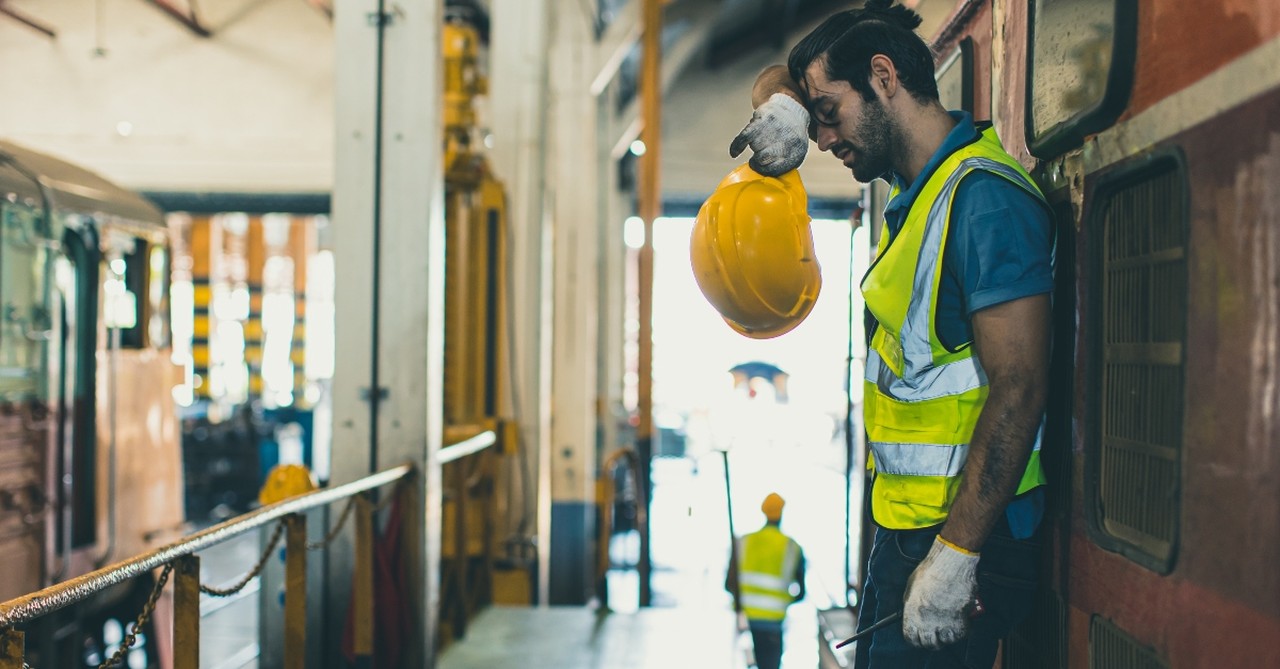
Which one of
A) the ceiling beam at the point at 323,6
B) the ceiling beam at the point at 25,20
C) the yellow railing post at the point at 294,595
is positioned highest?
the ceiling beam at the point at 323,6

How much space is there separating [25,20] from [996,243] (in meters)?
14.7

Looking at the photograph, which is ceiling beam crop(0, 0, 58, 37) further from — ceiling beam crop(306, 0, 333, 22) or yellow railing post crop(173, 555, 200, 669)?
yellow railing post crop(173, 555, 200, 669)

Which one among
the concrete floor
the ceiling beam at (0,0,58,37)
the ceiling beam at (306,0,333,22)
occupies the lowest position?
the concrete floor

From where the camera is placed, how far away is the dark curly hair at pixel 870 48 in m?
2.04

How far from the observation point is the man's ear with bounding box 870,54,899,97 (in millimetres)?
2033

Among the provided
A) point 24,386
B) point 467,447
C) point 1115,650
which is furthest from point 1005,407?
point 24,386

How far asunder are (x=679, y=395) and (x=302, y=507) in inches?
810

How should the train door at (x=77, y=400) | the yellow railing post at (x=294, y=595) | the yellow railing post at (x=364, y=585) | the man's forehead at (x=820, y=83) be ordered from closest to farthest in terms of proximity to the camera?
the man's forehead at (x=820, y=83) → the yellow railing post at (x=294, y=595) → the yellow railing post at (x=364, y=585) → the train door at (x=77, y=400)

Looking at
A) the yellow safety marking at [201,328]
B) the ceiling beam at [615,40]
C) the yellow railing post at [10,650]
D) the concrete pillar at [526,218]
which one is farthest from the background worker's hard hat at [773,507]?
the yellow safety marking at [201,328]

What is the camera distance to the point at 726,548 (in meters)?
12.6

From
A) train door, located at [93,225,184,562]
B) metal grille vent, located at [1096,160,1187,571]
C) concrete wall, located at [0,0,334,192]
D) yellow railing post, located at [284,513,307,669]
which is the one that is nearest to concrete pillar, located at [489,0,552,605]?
train door, located at [93,225,184,562]

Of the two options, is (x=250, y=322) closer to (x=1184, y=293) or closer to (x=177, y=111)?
(x=177, y=111)

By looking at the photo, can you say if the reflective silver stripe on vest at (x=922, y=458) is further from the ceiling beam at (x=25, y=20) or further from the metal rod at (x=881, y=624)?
the ceiling beam at (x=25, y=20)

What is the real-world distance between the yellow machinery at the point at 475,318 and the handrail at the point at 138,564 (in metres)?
3.36
